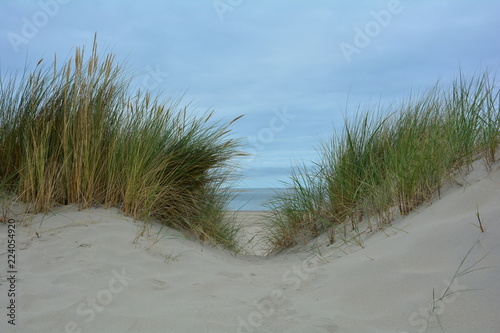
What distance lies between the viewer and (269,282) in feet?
8.57

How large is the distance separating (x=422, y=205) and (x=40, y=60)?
11.2ft

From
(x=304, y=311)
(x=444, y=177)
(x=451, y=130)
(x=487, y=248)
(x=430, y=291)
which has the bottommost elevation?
(x=304, y=311)

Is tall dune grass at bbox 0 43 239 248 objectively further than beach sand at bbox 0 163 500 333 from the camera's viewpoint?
Yes

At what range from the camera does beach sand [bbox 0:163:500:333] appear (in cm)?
180

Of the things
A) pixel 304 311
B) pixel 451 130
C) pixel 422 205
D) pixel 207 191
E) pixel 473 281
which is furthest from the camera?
pixel 207 191

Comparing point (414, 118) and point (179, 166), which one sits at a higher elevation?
point (414, 118)

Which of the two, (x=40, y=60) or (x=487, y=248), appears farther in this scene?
(x=40, y=60)

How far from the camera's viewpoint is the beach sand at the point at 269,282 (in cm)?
180

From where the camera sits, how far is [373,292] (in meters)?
2.00

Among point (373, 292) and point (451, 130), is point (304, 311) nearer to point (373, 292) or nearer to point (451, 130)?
point (373, 292)

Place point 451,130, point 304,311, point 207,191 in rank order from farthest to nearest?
point 207,191 < point 451,130 < point 304,311

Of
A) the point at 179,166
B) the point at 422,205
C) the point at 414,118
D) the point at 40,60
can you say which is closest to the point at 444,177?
the point at 422,205

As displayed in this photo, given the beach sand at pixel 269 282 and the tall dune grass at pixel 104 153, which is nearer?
the beach sand at pixel 269 282

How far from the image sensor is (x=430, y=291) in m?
1.86
